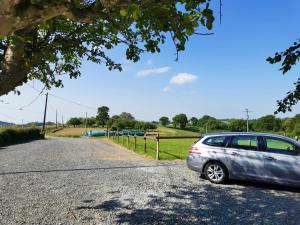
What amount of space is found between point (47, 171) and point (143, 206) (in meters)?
6.44

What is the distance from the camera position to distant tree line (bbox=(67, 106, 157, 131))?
84.1m

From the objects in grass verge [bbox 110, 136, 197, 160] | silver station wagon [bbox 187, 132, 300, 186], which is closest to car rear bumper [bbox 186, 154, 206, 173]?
silver station wagon [bbox 187, 132, 300, 186]

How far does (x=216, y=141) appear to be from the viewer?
10.7 metres

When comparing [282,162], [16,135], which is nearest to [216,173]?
[282,162]

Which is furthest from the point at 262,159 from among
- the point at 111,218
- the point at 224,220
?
the point at 111,218

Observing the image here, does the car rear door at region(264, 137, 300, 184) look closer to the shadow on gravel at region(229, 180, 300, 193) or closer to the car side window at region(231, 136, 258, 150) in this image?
the car side window at region(231, 136, 258, 150)

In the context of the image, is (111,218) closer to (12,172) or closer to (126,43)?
(126,43)

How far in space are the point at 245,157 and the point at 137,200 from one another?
12.4 ft

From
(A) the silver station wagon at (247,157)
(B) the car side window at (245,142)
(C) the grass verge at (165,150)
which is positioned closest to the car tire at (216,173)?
(A) the silver station wagon at (247,157)

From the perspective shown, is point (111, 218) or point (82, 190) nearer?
point (111, 218)

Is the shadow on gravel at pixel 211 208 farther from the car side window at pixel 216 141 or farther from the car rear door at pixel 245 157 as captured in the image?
the car side window at pixel 216 141

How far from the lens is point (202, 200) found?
8.01 metres

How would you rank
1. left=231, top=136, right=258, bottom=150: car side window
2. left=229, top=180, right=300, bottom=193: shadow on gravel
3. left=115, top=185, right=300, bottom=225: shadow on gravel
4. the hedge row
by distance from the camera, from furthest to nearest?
the hedge row < left=231, top=136, right=258, bottom=150: car side window < left=229, top=180, right=300, bottom=193: shadow on gravel < left=115, top=185, right=300, bottom=225: shadow on gravel

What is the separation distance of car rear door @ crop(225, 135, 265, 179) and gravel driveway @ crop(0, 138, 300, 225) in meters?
0.43
